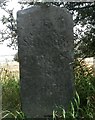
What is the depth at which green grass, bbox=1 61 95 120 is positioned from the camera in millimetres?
2342

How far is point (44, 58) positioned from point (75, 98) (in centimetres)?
39

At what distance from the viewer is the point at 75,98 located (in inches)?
94.6

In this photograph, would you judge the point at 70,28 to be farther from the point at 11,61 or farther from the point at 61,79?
the point at 11,61

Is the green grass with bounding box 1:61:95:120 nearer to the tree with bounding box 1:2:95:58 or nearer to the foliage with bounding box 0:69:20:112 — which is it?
the foliage with bounding box 0:69:20:112

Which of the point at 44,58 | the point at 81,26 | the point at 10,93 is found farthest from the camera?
the point at 81,26

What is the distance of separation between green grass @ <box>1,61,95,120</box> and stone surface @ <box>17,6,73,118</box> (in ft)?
0.21

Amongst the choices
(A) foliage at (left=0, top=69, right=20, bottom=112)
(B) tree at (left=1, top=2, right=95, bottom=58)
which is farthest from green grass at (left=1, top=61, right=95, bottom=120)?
(B) tree at (left=1, top=2, right=95, bottom=58)

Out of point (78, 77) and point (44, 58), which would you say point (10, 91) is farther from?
point (78, 77)

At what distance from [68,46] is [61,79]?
0.26m

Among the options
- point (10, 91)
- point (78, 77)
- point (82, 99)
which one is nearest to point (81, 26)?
point (78, 77)

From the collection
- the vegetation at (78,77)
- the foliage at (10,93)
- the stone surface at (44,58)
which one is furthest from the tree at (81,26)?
the foliage at (10,93)

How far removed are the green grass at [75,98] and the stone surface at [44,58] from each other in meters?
0.06

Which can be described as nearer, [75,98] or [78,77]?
[75,98]

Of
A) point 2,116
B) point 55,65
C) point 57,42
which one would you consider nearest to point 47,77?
point 55,65
